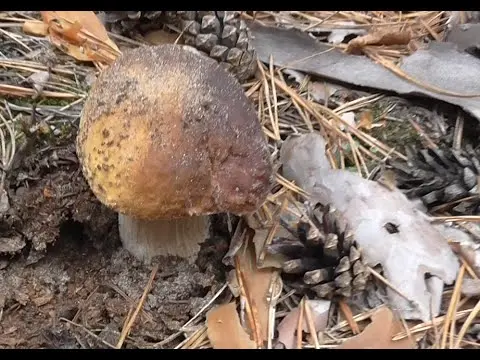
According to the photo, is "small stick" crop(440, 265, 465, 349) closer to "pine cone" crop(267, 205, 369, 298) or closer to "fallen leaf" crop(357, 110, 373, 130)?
"pine cone" crop(267, 205, 369, 298)

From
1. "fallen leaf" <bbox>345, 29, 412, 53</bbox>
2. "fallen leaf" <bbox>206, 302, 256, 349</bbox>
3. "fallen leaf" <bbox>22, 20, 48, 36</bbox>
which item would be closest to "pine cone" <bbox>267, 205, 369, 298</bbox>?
"fallen leaf" <bbox>206, 302, 256, 349</bbox>

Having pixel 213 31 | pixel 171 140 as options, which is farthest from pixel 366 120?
pixel 171 140

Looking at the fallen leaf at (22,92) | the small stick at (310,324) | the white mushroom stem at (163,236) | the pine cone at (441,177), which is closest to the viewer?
the small stick at (310,324)

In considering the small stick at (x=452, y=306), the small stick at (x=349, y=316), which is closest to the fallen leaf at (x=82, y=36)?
the small stick at (x=349, y=316)

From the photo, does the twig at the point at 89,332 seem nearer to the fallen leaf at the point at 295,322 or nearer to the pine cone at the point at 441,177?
the fallen leaf at the point at 295,322

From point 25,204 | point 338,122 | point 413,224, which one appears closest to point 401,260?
point 413,224
